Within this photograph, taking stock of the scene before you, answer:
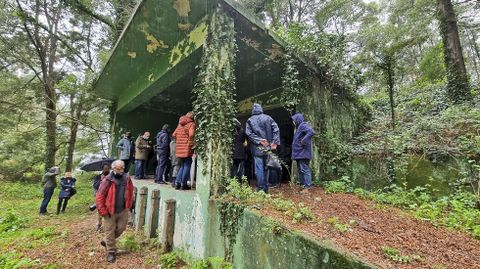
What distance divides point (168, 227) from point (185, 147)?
165cm

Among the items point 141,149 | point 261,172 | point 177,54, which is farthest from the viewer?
point 141,149

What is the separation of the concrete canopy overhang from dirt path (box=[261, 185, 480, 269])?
11.9ft

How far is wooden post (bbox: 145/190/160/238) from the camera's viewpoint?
618cm

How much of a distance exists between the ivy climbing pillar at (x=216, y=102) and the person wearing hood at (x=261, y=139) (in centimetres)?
45

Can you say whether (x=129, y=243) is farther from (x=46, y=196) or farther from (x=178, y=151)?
(x=46, y=196)

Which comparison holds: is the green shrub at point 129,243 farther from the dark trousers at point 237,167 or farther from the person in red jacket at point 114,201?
the dark trousers at point 237,167

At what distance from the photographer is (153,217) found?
6.25m

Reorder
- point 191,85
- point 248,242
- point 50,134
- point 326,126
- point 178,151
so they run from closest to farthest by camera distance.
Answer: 1. point 248,242
2. point 178,151
3. point 326,126
4. point 191,85
5. point 50,134

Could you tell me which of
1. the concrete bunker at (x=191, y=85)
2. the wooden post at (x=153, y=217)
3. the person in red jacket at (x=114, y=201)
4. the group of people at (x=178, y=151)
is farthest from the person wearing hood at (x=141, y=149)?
the person in red jacket at (x=114, y=201)

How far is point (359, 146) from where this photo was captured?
7.61 metres

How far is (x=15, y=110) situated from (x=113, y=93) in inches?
238

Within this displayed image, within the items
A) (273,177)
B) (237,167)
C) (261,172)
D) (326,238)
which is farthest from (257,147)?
(326,238)

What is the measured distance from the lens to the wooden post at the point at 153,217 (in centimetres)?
618

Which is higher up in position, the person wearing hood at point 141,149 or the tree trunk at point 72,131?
the tree trunk at point 72,131
